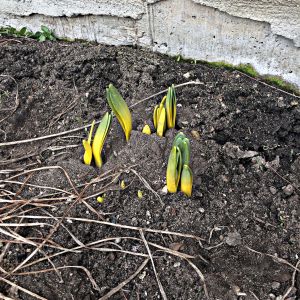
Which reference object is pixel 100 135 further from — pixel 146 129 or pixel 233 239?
pixel 233 239

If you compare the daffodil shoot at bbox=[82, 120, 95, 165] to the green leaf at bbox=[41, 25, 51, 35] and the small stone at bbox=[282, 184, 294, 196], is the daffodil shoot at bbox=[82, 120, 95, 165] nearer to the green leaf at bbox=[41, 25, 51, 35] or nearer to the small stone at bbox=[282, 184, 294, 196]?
the small stone at bbox=[282, 184, 294, 196]

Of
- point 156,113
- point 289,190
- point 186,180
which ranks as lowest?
point 289,190

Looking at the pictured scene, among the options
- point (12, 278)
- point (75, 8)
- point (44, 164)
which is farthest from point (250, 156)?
point (75, 8)

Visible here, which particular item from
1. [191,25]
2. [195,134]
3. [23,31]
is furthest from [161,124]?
[23,31]

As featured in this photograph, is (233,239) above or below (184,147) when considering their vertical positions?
below

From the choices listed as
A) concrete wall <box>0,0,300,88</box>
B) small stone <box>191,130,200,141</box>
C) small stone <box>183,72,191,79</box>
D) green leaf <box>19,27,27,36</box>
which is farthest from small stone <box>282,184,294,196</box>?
green leaf <box>19,27,27,36</box>

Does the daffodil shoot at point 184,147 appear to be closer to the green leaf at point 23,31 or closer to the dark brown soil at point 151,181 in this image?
the dark brown soil at point 151,181

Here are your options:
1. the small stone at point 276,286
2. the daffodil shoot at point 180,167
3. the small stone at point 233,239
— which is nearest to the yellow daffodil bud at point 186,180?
the daffodil shoot at point 180,167

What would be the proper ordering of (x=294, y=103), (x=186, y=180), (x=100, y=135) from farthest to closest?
(x=294, y=103)
(x=100, y=135)
(x=186, y=180)
